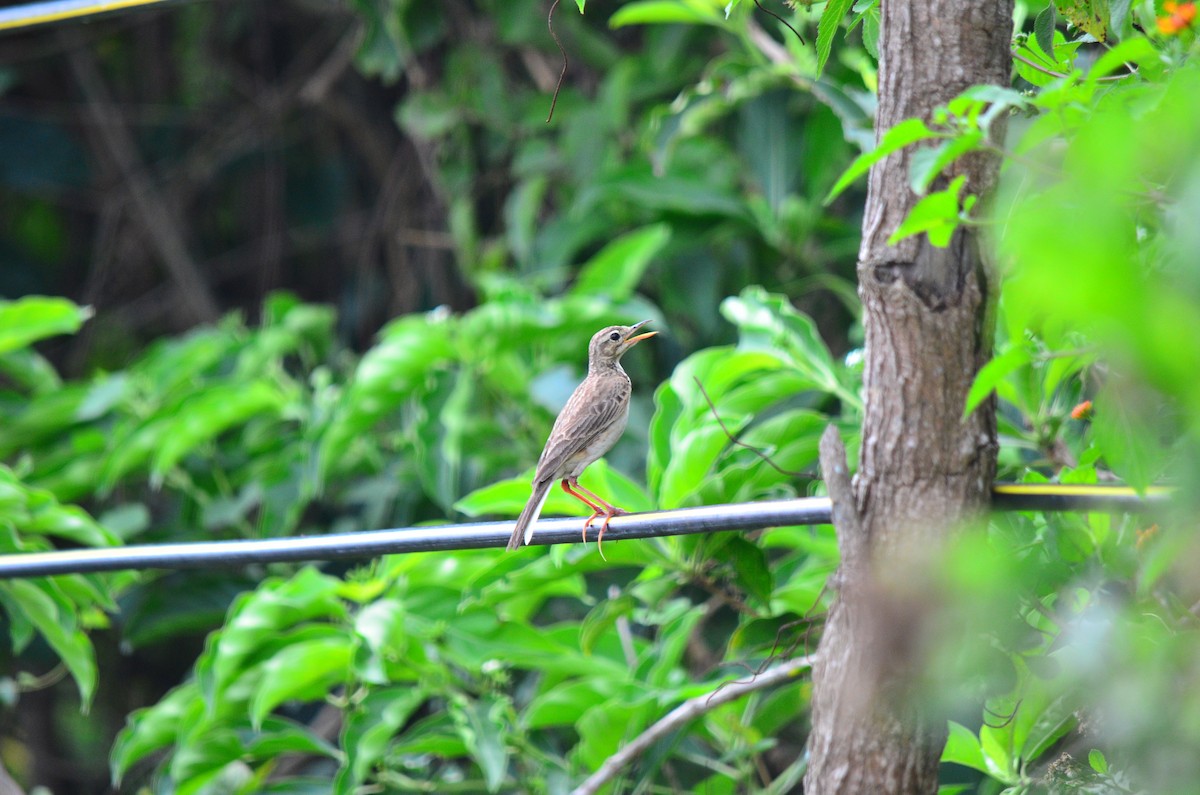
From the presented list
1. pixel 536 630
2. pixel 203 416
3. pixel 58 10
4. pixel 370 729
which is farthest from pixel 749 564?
pixel 58 10

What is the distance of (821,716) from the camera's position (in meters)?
2.29

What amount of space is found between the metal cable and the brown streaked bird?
0.19 meters

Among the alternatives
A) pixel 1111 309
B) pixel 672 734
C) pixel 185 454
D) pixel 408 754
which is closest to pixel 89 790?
pixel 185 454

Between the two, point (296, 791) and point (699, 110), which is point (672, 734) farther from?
point (699, 110)

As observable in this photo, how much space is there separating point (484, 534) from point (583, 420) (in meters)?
0.93

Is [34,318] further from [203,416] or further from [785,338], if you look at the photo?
[785,338]

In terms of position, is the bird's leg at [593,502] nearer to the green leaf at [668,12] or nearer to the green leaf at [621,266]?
the green leaf at [621,266]

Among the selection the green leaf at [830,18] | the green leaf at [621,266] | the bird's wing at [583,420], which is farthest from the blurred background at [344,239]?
the green leaf at [830,18]

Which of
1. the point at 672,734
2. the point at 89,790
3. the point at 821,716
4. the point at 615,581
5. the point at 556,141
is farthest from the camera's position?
the point at 89,790

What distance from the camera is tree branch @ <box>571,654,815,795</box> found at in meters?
2.86

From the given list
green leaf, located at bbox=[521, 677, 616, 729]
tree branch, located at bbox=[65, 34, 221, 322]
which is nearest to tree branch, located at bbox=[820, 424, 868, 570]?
green leaf, located at bbox=[521, 677, 616, 729]

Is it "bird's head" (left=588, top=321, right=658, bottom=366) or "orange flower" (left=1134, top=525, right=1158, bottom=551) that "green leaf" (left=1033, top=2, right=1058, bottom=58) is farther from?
"bird's head" (left=588, top=321, right=658, bottom=366)

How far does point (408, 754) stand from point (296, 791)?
1.77ft

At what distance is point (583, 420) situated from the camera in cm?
336
